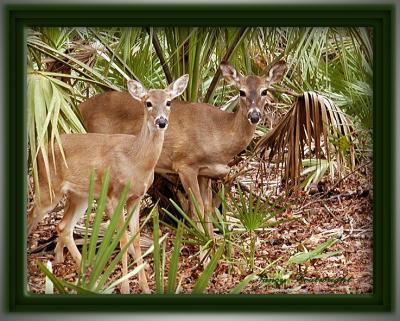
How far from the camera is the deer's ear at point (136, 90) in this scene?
23.6 ft

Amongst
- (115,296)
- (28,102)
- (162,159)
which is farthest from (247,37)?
(115,296)

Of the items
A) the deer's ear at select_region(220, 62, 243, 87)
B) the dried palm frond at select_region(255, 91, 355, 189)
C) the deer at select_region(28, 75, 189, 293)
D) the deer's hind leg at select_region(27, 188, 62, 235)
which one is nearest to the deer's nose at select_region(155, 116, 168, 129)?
the deer at select_region(28, 75, 189, 293)

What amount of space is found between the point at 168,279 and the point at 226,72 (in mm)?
1621

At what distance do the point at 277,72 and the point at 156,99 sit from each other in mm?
930

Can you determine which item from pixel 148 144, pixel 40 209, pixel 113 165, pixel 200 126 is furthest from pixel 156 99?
pixel 40 209

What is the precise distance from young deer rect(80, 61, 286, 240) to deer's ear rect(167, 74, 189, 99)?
143 millimetres

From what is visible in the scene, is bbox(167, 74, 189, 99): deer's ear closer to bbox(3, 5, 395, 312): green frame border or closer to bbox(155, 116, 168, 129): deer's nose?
bbox(155, 116, 168, 129): deer's nose

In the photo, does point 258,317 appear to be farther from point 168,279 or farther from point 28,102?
point 28,102

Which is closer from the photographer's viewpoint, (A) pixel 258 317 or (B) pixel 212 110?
(A) pixel 258 317

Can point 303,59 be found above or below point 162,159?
above

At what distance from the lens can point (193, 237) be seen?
7.19 m

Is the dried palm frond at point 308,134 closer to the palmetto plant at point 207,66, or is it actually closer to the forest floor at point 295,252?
the palmetto plant at point 207,66
